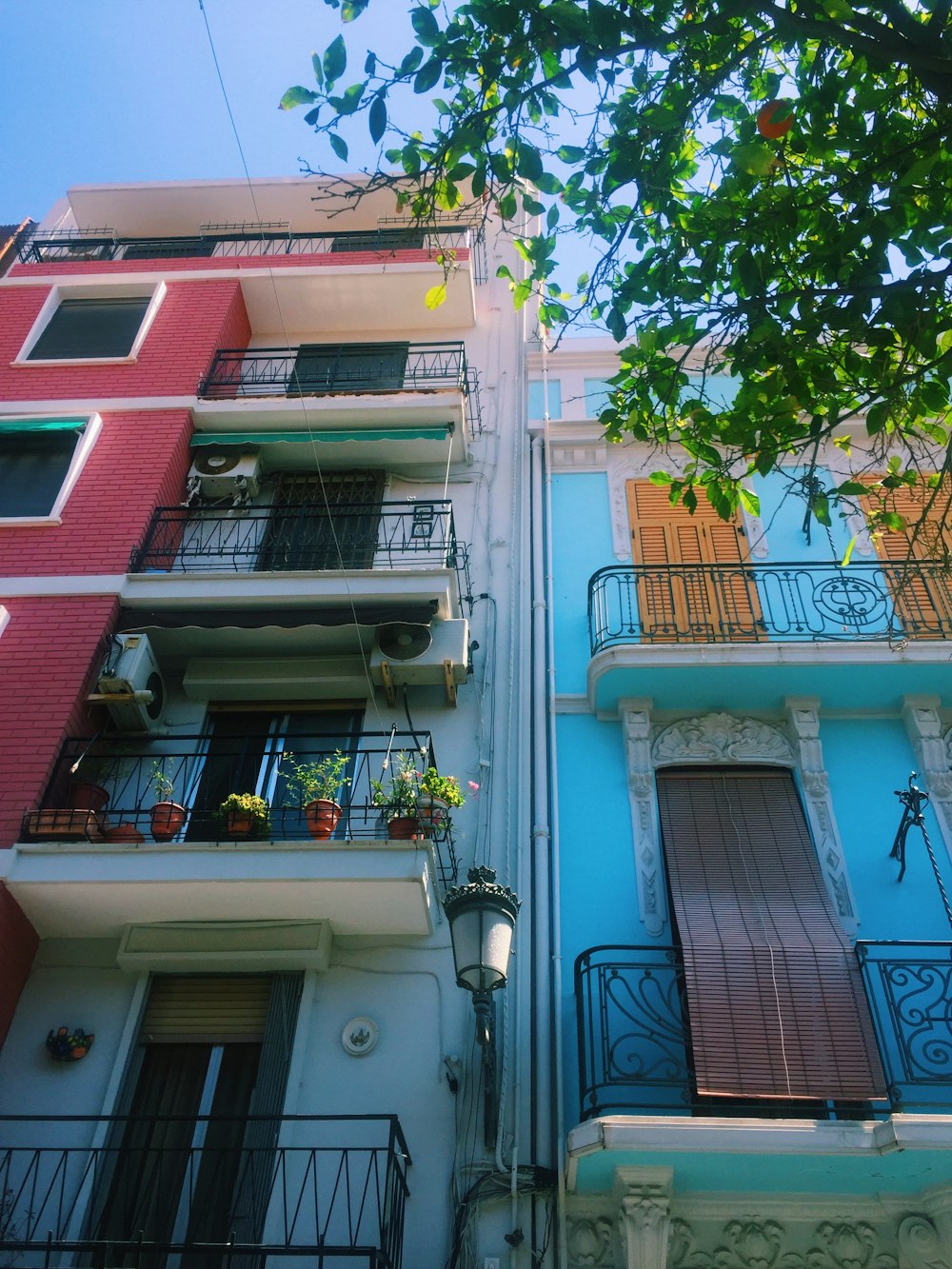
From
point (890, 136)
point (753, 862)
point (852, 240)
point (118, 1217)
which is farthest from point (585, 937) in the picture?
point (890, 136)

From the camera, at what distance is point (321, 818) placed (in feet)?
26.5

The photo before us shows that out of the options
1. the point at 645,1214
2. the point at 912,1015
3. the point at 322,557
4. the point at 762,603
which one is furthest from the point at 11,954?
the point at 762,603

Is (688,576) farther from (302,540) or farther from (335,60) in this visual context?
(335,60)

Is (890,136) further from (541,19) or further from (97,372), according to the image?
(97,372)

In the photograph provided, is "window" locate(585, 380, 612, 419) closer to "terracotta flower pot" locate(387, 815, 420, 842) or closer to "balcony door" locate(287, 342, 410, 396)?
"balcony door" locate(287, 342, 410, 396)

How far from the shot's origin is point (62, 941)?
27.2 feet

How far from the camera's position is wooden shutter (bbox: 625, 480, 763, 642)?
9727 millimetres

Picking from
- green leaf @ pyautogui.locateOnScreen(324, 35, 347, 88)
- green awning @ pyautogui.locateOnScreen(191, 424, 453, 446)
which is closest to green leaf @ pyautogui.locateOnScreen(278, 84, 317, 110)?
green leaf @ pyautogui.locateOnScreen(324, 35, 347, 88)

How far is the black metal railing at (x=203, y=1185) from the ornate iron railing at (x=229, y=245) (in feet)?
33.7

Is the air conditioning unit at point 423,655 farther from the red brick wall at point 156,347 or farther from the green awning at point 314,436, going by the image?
the red brick wall at point 156,347

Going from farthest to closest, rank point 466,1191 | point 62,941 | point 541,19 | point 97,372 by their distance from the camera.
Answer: point 97,372 < point 62,941 < point 466,1191 < point 541,19

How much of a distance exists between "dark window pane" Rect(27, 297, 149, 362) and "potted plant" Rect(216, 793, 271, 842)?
6.47 m

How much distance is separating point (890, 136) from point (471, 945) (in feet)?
17.5

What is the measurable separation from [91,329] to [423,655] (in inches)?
248
